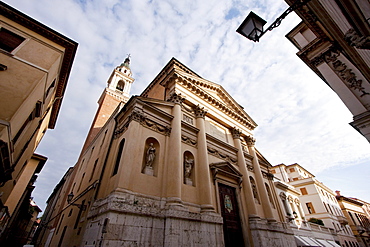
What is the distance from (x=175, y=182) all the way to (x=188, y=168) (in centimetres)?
169

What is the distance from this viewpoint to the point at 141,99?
9.67 meters

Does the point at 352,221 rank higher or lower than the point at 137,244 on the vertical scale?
higher

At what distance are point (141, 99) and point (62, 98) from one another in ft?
24.3

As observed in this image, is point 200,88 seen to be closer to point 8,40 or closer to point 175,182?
point 175,182

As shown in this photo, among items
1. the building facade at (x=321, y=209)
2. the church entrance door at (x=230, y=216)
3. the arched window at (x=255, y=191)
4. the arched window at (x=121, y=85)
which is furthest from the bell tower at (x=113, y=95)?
the building facade at (x=321, y=209)

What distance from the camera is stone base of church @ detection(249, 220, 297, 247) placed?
10.2 m

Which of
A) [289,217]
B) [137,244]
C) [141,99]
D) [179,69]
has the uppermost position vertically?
[179,69]

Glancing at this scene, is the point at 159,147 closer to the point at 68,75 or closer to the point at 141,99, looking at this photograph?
the point at 141,99

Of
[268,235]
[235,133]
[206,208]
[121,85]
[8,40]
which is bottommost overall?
[268,235]

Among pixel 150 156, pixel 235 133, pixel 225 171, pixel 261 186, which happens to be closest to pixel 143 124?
pixel 150 156

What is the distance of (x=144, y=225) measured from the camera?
22.0ft

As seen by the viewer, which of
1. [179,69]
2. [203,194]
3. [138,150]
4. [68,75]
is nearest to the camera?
[138,150]

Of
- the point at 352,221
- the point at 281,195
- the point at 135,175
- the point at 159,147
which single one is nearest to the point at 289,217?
the point at 281,195

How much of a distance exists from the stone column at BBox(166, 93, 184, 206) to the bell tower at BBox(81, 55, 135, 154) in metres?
12.7
